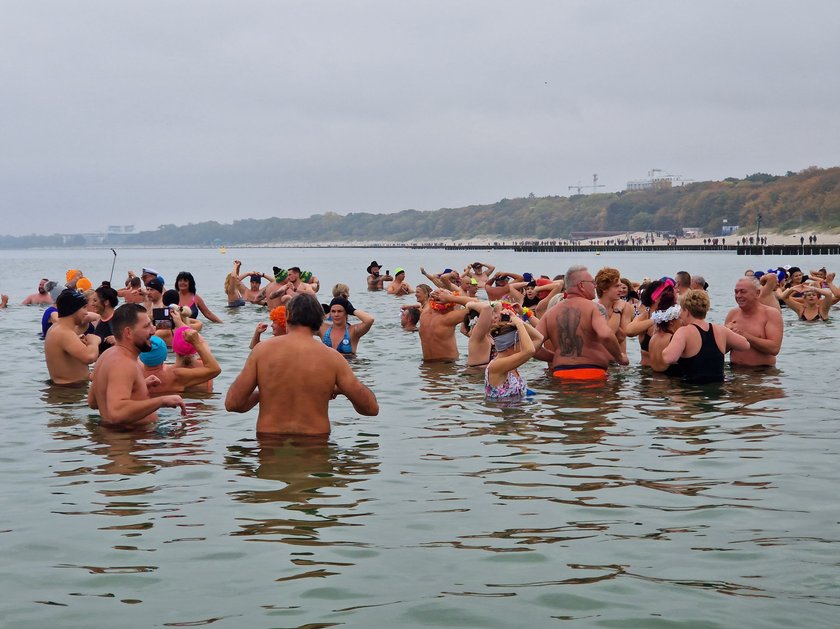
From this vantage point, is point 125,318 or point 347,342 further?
point 347,342

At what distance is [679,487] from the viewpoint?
751 cm

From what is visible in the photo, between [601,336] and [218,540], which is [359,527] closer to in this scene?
[218,540]

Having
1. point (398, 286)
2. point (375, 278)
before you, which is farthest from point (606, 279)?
point (375, 278)

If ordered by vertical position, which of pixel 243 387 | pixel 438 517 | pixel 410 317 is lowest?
pixel 438 517

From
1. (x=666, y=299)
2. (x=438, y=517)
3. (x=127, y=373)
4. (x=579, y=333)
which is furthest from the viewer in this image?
(x=666, y=299)

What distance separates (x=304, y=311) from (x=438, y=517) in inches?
85.7

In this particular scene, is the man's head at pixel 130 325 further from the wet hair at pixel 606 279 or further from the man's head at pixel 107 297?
the wet hair at pixel 606 279

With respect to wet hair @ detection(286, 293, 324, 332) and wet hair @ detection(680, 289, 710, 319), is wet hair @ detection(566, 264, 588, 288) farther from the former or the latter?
wet hair @ detection(286, 293, 324, 332)

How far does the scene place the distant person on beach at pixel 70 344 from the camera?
11500mm

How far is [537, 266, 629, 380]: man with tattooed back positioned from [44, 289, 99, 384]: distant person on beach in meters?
5.60

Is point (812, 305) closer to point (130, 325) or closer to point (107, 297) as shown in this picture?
point (107, 297)

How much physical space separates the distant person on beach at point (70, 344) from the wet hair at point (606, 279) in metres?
6.53

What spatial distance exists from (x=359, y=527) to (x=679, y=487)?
2630mm

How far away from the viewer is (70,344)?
469 inches
